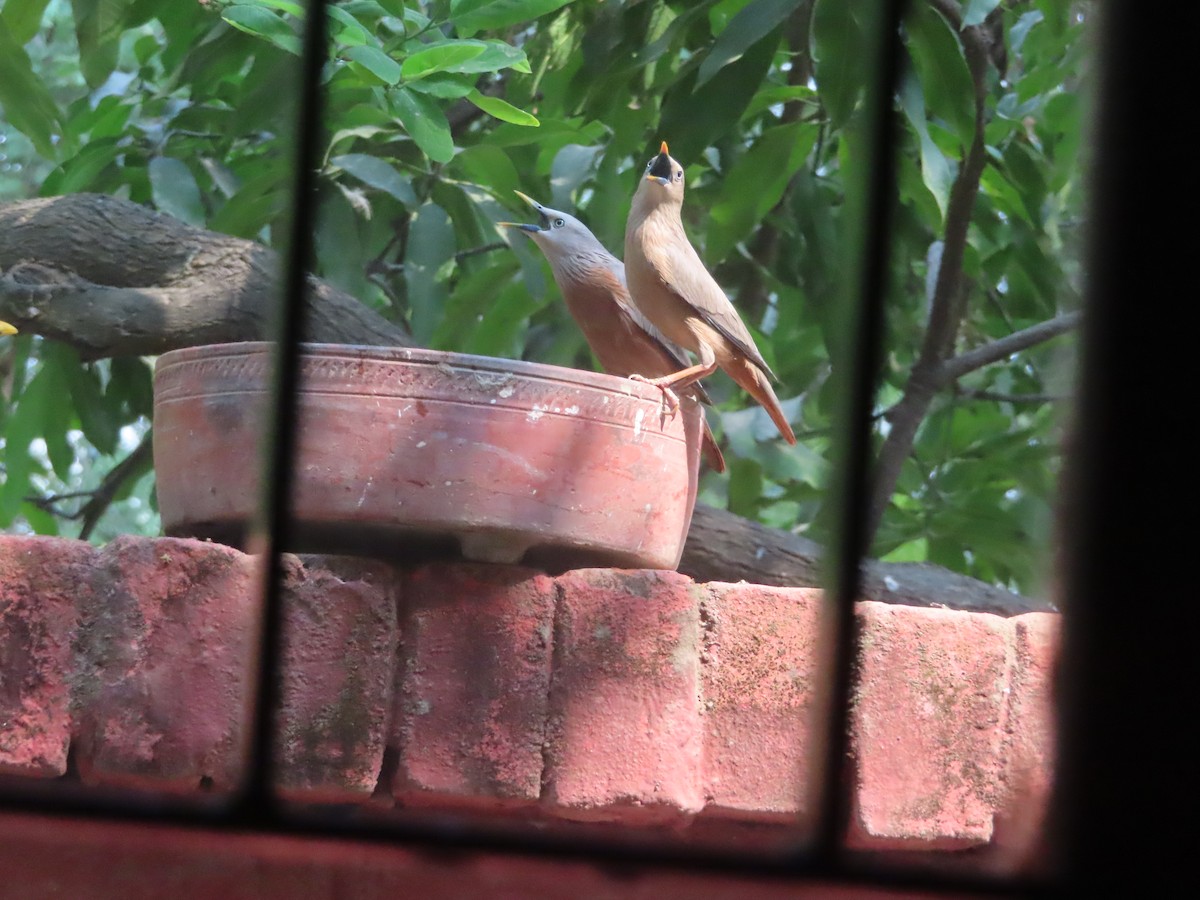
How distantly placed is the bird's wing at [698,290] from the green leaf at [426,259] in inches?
24.3

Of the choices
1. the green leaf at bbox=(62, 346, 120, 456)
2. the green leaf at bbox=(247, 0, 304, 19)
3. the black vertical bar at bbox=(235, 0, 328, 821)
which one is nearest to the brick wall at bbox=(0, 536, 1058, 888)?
the black vertical bar at bbox=(235, 0, 328, 821)

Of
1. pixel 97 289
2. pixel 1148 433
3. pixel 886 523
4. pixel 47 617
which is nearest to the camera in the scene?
pixel 1148 433

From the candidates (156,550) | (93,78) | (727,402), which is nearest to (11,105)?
(93,78)

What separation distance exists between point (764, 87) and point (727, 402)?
3.24 feet

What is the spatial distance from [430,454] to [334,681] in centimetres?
25

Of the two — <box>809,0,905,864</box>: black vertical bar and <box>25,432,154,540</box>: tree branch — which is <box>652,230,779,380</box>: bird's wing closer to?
<box>809,0,905,864</box>: black vertical bar

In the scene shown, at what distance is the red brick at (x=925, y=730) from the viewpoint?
1.42 meters

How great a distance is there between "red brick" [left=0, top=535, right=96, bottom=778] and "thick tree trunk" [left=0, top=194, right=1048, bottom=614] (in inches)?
37.2

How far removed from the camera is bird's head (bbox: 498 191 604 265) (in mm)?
2135

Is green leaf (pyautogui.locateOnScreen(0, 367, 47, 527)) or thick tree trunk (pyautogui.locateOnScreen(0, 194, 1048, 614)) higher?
thick tree trunk (pyautogui.locateOnScreen(0, 194, 1048, 614))

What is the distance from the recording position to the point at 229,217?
8.09 ft

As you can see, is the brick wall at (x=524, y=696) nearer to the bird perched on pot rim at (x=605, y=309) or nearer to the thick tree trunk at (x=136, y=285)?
the bird perched on pot rim at (x=605, y=309)

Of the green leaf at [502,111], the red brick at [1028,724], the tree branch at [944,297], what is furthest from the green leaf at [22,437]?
the red brick at [1028,724]

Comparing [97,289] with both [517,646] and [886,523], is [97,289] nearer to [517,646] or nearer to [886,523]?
[517,646]
